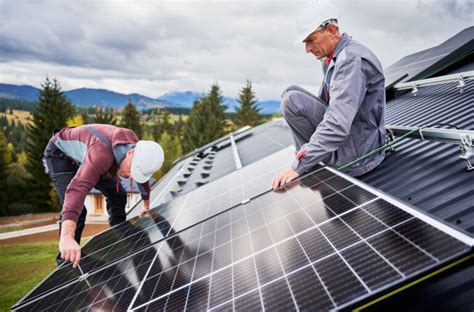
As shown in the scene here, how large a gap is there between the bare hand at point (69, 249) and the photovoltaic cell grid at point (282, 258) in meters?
0.51

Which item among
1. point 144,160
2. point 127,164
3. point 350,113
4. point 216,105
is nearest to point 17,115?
→ point 216,105

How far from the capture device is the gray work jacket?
395 centimetres

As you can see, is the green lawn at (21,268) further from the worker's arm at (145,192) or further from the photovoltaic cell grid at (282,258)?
the photovoltaic cell grid at (282,258)

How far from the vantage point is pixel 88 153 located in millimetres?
5102

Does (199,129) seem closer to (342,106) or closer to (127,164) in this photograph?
(127,164)

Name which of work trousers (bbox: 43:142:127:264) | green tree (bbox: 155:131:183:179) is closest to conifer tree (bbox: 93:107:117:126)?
green tree (bbox: 155:131:183:179)

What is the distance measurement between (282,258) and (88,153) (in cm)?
340

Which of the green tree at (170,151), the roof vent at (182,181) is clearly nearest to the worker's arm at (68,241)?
the roof vent at (182,181)

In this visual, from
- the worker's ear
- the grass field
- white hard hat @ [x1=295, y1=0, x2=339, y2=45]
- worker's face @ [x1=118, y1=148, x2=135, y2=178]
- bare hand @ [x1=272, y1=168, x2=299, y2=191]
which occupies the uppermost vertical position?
the grass field

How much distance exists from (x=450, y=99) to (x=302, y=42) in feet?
14.3

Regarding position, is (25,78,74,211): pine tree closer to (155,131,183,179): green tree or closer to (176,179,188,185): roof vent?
(155,131,183,179): green tree

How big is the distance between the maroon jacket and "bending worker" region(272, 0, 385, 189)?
7.43 ft

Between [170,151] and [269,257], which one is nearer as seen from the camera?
[269,257]

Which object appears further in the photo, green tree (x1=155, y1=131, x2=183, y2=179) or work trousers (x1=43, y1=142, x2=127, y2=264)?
green tree (x1=155, y1=131, x2=183, y2=179)
